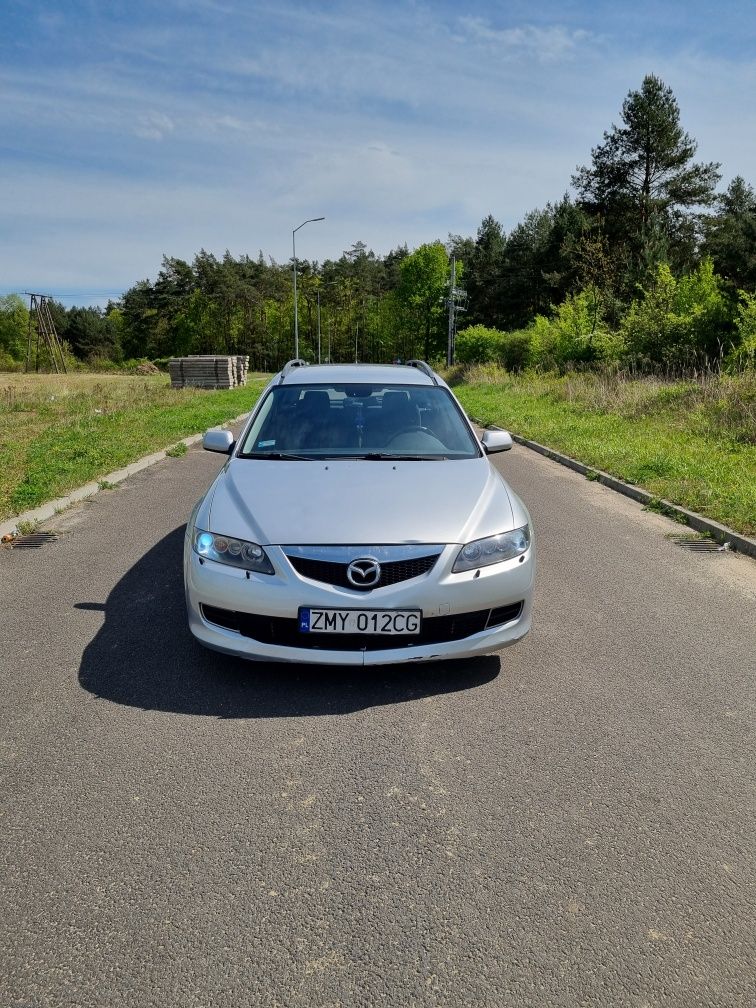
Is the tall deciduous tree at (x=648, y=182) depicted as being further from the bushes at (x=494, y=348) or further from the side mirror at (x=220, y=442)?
the side mirror at (x=220, y=442)

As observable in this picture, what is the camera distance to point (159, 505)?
26.4 ft

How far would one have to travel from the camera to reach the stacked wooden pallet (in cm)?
3656

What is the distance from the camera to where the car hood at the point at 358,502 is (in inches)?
137

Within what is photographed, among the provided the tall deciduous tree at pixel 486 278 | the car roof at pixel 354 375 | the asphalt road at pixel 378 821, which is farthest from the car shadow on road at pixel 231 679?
the tall deciduous tree at pixel 486 278

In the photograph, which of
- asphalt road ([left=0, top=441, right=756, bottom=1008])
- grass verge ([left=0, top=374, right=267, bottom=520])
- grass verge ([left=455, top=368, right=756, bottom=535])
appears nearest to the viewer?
asphalt road ([left=0, top=441, right=756, bottom=1008])

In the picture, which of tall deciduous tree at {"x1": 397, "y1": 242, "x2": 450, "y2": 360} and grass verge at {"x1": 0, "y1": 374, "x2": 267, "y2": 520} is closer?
grass verge at {"x1": 0, "y1": 374, "x2": 267, "y2": 520}

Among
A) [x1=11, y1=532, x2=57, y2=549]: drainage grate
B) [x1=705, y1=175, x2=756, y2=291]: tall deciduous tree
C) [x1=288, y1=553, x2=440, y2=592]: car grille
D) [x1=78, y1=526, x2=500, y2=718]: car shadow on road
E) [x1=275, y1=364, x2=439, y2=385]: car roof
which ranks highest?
[x1=705, y1=175, x2=756, y2=291]: tall deciduous tree

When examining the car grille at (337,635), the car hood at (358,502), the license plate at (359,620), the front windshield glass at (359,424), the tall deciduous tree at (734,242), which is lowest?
the car grille at (337,635)

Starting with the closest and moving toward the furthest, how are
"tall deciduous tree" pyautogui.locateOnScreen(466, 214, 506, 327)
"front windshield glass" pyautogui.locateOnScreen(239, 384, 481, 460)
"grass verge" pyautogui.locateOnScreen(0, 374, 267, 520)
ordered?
"front windshield glass" pyautogui.locateOnScreen(239, 384, 481, 460)
"grass verge" pyautogui.locateOnScreen(0, 374, 267, 520)
"tall deciduous tree" pyautogui.locateOnScreen(466, 214, 506, 327)

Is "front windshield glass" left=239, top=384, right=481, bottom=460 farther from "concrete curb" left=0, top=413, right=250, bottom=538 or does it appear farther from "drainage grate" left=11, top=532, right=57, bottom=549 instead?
"concrete curb" left=0, top=413, right=250, bottom=538

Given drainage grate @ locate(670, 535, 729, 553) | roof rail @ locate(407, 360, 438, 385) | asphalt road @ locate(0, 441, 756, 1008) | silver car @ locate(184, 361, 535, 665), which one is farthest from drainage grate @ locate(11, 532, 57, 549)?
drainage grate @ locate(670, 535, 729, 553)

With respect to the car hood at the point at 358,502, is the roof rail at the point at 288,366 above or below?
above

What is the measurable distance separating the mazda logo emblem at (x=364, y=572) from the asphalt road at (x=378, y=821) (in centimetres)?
54

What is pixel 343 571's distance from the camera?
336 centimetres
